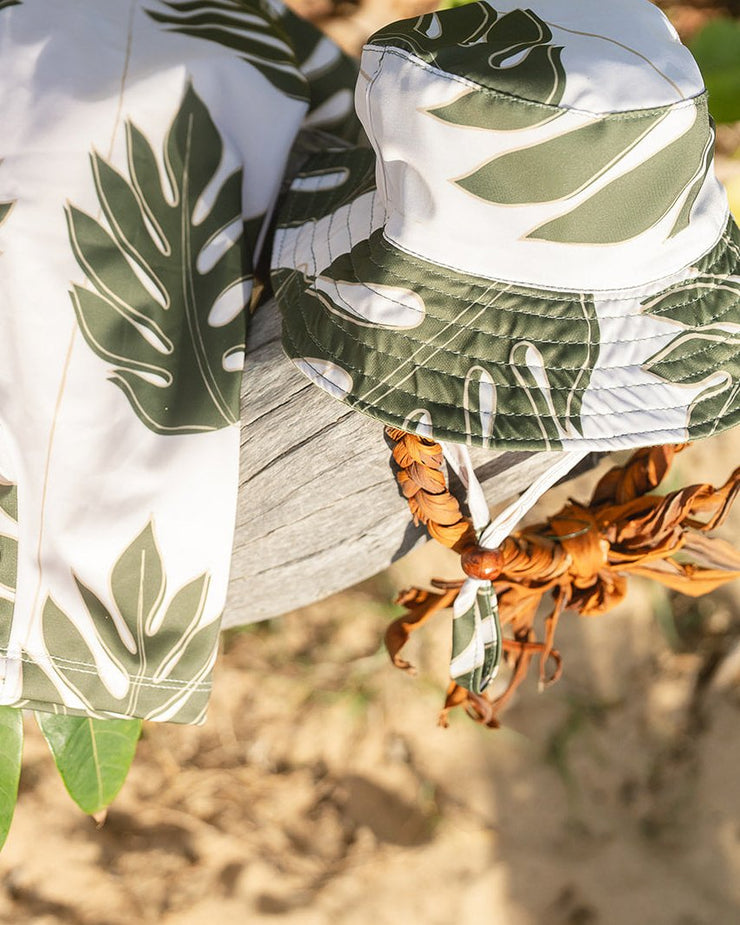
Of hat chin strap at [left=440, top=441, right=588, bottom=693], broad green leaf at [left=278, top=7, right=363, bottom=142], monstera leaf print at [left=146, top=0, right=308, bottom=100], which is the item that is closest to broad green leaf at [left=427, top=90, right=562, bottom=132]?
hat chin strap at [left=440, top=441, right=588, bottom=693]

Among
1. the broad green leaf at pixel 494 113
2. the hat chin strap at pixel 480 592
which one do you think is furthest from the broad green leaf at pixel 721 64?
the broad green leaf at pixel 494 113

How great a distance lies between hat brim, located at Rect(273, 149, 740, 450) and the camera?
2.48 ft

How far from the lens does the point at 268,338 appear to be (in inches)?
39.7

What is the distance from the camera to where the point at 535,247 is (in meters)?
0.72

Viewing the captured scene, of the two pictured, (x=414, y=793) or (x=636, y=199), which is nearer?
(x=636, y=199)

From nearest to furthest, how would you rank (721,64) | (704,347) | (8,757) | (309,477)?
(704,347) < (309,477) < (8,757) < (721,64)

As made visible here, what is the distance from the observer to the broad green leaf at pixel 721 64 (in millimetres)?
1649

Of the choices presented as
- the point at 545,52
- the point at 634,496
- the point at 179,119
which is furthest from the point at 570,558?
the point at 179,119

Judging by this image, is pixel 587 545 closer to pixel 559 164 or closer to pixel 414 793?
pixel 559 164

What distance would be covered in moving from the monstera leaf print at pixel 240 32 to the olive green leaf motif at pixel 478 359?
17.7 inches

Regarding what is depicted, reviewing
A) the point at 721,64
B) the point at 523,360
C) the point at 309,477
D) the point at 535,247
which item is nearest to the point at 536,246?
the point at 535,247

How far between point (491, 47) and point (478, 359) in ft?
0.92

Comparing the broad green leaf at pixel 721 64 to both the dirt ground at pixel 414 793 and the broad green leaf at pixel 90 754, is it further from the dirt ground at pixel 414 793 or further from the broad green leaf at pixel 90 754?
the broad green leaf at pixel 90 754

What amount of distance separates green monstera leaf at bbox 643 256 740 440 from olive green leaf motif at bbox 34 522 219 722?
565 mm
